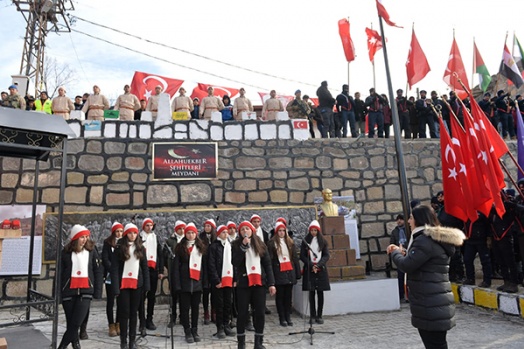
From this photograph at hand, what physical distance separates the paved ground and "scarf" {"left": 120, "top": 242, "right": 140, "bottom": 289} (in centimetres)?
89

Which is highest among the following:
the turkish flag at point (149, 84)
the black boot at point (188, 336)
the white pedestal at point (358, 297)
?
the turkish flag at point (149, 84)

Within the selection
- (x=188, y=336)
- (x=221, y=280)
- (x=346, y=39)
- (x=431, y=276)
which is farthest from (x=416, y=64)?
(x=188, y=336)

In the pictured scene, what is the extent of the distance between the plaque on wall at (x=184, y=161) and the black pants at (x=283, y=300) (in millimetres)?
3604

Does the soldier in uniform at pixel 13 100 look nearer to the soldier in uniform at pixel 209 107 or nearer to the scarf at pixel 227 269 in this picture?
the soldier in uniform at pixel 209 107

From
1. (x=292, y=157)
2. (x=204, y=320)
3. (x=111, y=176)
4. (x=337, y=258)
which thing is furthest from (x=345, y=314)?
(x=111, y=176)

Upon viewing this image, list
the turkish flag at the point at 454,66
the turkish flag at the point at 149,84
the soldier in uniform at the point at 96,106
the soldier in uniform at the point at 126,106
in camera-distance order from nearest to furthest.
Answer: the soldier in uniform at the point at 96,106 → the soldier in uniform at the point at 126,106 → the turkish flag at the point at 454,66 → the turkish flag at the point at 149,84

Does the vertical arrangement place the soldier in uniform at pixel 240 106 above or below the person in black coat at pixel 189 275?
above

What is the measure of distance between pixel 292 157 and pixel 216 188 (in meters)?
1.97

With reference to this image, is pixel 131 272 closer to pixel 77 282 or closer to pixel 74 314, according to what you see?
pixel 77 282

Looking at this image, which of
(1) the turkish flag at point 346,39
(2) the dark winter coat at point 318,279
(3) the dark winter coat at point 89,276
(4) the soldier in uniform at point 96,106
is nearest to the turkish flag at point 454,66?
(1) the turkish flag at point 346,39

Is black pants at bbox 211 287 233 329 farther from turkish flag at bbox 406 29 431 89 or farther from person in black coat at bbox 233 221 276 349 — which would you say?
turkish flag at bbox 406 29 431 89

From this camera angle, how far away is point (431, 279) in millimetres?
3492

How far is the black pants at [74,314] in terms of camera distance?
199 inches

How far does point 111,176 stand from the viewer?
365 inches
